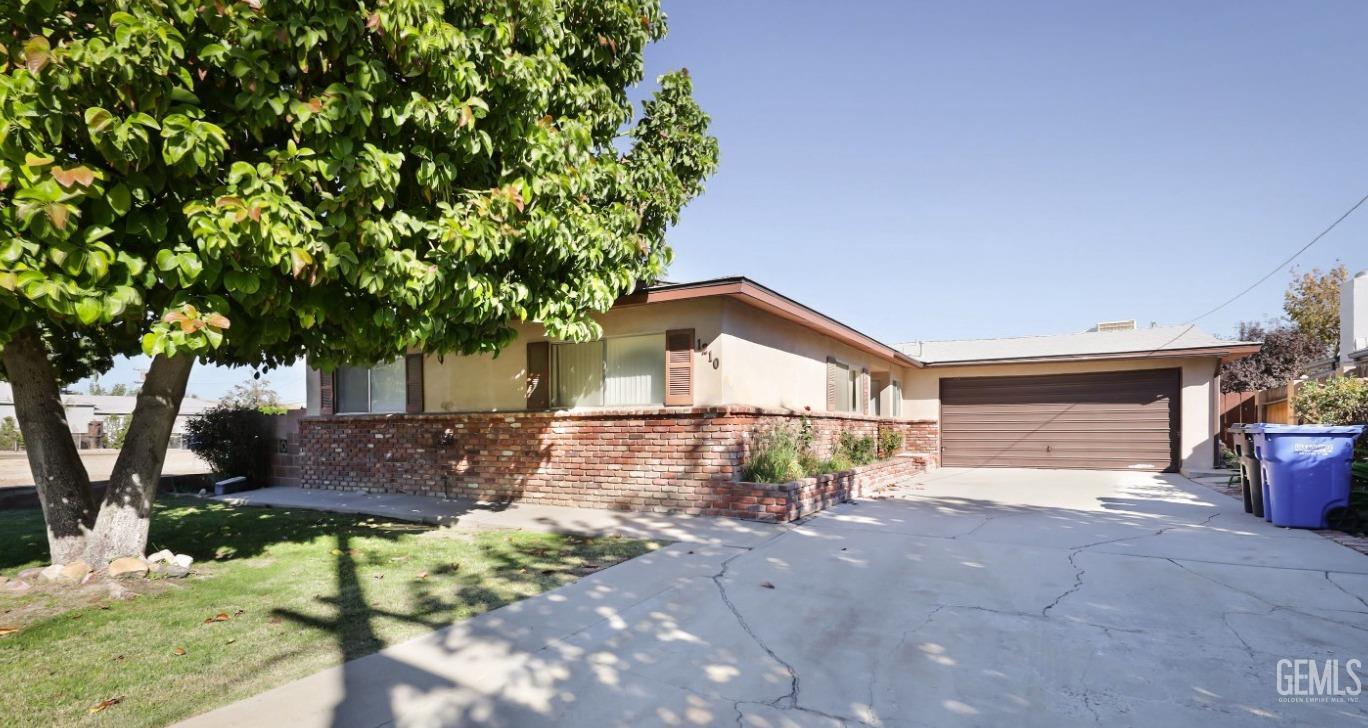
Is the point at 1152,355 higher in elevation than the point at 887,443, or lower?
higher

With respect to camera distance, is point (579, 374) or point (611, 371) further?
point (579, 374)

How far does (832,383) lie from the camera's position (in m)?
12.4

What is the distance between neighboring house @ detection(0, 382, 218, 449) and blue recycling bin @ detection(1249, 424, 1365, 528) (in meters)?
33.2

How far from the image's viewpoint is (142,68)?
3592mm

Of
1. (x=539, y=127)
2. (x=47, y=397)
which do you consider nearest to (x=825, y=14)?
(x=539, y=127)

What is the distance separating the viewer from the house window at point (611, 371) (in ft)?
30.4

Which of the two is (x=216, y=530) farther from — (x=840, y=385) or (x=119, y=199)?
(x=840, y=385)

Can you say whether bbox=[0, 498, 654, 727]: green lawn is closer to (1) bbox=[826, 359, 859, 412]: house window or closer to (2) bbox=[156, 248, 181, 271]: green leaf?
(2) bbox=[156, 248, 181, 271]: green leaf

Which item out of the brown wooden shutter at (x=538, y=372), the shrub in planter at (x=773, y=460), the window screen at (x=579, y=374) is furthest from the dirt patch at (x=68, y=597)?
the shrub in planter at (x=773, y=460)

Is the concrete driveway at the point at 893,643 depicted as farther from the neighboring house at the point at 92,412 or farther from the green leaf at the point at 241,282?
the neighboring house at the point at 92,412

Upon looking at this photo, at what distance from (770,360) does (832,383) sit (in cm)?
295

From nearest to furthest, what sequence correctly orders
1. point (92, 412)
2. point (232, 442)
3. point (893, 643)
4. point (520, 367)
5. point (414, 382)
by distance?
point (893, 643), point (520, 367), point (414, 382), point (232, 442), point (92, 412)

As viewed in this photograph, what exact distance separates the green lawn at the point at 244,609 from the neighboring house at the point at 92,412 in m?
25.8

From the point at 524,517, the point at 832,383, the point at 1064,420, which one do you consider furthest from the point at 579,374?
the point at 1064,420
